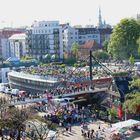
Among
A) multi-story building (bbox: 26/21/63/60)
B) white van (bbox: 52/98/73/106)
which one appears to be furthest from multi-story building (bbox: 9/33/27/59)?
white van (bbox: 52/98/73/106)

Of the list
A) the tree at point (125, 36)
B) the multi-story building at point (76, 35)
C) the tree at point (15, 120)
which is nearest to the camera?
the tree at point (15, 120)

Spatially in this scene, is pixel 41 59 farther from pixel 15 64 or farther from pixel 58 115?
pixel 58 115

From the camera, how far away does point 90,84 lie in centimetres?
5150

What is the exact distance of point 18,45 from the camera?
109250 millimetres

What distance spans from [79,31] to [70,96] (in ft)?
207

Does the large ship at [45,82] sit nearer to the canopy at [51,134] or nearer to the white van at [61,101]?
the white van at [61,101]

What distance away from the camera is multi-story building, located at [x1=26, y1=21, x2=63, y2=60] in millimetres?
95188

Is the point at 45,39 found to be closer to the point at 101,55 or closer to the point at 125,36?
the point at 101,55

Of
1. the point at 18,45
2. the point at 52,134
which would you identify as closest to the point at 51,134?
the point at 52,134

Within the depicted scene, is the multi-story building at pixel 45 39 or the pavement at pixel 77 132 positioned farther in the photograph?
the multi-story building at pixel 45 39

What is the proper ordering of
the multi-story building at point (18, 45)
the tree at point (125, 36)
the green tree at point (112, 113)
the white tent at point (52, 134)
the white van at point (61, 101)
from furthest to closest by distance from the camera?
the multi-story building at point (18, 45)
the tree at point (125, 36)
the white van at point (61, 101)
the green tree at point (112, 113)
the white tent at point (52, 134)

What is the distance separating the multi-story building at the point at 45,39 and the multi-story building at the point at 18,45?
26.2 feet

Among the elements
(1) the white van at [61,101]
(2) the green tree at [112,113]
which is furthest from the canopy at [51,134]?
(1) the white van at [61,101]

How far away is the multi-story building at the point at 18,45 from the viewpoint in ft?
352
